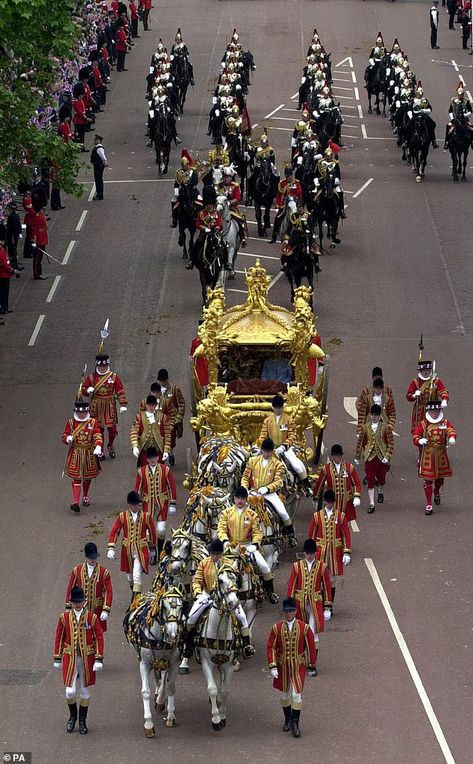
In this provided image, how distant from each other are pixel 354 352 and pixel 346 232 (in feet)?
28.6

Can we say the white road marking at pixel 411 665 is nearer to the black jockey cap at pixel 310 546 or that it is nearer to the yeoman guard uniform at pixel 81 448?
the black jockey cap at pixel 310 546

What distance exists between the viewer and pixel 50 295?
37.5 metres

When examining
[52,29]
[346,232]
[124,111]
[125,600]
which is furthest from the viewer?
[124,111]

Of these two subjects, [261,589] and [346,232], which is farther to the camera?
[346,232]

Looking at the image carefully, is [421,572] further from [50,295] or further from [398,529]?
[50,295]

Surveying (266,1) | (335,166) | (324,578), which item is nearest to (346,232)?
(335,166)

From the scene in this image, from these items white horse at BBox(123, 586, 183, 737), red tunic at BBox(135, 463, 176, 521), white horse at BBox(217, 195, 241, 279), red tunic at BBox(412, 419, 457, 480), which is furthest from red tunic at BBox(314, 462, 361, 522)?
white horse at BBox(217, 195, 241, 279)

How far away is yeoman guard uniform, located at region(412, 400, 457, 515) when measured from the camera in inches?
1025

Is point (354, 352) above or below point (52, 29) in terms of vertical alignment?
below

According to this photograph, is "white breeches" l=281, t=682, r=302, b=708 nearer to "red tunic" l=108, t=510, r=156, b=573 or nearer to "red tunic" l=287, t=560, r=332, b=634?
"red tunic" l=287, t=560, r=332, b=634

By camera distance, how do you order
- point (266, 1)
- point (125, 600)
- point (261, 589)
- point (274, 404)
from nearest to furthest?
point (261, 589) → point (125, 600) → point (274, 404) → point (266, 1)

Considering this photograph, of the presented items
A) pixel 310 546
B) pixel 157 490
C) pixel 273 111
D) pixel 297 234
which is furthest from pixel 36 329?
pixel 273 111

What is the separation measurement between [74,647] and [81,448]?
682 cm

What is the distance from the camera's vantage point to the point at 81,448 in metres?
26.2
